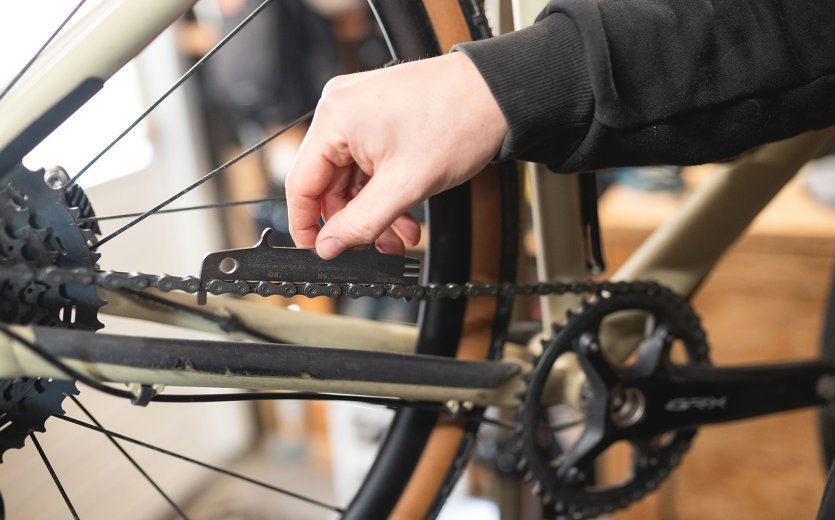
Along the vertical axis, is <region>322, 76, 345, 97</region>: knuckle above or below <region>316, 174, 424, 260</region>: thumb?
above

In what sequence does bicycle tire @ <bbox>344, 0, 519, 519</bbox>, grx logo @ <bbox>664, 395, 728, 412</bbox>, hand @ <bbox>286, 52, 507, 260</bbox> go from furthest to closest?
grx logo @ <bbox>664, 395, 728, 412</bbox> → bicycle tire @ <bbox>344, 0, 519, 519</bbox> → hand @ <bbox>286, 52, 507, 260</bbox>

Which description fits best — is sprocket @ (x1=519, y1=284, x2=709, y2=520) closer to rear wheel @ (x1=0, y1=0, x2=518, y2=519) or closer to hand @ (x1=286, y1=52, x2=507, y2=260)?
rear wheel @ (x1=0, y1=0, x2=518, y2=519)

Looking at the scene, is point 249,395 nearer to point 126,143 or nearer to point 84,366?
point 84,366

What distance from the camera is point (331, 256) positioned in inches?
18.5

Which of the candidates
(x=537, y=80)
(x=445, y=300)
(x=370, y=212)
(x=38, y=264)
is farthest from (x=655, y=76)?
(x=38, y=264)

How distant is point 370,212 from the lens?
43 centimetres

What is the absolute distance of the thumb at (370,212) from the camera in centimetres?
42

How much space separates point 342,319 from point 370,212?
0.26m

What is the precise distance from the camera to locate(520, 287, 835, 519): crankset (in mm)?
637

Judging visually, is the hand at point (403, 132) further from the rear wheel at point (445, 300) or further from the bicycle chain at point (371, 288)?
the rear wheel at point (445, 300)

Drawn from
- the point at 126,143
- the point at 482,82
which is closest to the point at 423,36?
the point at 482,82

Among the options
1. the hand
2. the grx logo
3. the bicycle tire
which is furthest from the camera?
the grx logo

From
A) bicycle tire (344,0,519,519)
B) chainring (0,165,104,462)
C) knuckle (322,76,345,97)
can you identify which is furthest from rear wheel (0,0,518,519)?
chainring (0,165,104,462)

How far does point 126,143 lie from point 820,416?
1.46m
